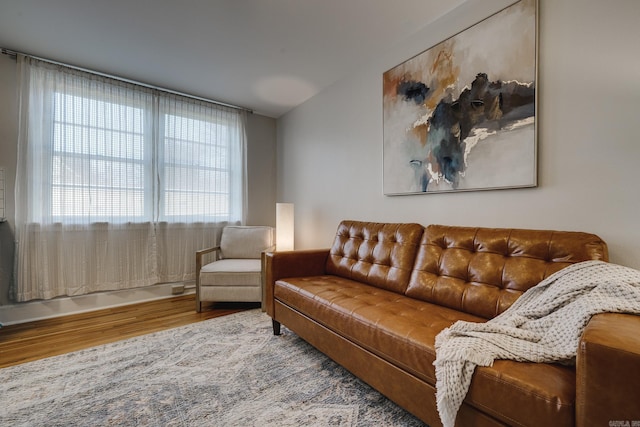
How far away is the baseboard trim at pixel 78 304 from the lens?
8.27ft

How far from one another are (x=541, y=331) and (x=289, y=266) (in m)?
1.65

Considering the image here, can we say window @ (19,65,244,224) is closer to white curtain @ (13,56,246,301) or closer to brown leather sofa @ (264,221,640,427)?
white curtain @ (13,56,246,301)

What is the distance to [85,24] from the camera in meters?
2.11

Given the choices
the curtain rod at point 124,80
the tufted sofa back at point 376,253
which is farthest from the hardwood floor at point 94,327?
the curtain rod at point 124,80

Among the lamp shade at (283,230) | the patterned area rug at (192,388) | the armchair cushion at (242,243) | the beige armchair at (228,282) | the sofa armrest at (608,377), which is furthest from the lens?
the armchair cushion at (242,243)

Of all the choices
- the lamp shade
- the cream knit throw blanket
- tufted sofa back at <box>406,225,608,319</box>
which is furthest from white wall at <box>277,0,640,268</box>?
the lamp shade

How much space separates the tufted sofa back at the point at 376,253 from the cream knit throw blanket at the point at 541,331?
31.0 inches

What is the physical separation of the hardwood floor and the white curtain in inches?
11.2

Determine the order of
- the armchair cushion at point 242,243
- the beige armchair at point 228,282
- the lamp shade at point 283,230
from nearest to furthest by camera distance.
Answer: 1. the beige armchair at point 228,282
2. the lamp shade at point 283,230
3. the armchair cushion at point 242,243

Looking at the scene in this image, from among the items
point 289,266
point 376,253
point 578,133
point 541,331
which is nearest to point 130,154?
point 289,266

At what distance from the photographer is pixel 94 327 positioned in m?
2.41

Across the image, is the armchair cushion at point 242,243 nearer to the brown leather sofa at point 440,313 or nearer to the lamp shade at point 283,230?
the lamp shade at point 283,230

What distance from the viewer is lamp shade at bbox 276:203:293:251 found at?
328 cm

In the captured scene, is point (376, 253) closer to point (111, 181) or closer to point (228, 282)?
point (228, 282)
